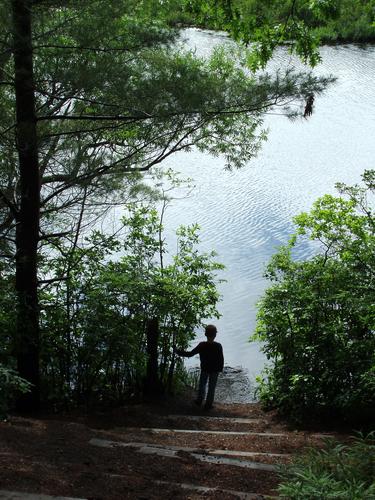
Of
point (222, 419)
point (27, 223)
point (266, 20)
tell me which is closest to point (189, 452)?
point (222, 419)

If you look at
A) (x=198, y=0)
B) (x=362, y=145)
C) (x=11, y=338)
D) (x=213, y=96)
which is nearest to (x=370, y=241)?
(x=213, y=96)

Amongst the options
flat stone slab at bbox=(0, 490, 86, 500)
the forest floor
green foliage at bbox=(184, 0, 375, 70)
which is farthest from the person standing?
flat stone slab at bbox=(0, 490, 86, 500)

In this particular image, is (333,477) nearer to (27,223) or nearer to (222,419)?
(222,419)

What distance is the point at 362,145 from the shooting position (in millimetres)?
22453

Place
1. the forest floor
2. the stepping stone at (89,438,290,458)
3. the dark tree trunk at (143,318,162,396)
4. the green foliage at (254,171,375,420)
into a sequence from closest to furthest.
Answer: the forest floor < the stepping stone at (89,438,290,458) < the green foliage at (254,171,375,420) < the dark tree trunk at (143,318,162,396)

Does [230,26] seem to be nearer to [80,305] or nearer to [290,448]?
[80,305]

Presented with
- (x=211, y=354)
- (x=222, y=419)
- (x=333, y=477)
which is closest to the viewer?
(x=333, y=477)

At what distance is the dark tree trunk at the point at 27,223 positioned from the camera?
716 centimetres

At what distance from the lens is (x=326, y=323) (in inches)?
342

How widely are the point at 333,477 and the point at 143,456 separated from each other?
173cm

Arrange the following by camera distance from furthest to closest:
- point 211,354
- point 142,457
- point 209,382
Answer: point 209,382 → point 211,354 → point 142,457

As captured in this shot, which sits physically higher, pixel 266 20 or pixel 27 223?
pixel 266 20

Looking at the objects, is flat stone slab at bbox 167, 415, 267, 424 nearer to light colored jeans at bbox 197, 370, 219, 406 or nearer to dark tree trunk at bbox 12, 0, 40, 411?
light colored jeans at bbox 197, 370, 219, 406

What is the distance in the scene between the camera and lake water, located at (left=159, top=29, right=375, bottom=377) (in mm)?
15055
